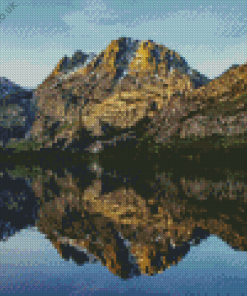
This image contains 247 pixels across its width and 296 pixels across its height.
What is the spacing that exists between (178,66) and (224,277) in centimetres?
18166

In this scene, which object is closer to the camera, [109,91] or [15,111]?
[15,111]

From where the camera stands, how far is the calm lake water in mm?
8359

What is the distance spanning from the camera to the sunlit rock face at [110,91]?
11750 centimetres

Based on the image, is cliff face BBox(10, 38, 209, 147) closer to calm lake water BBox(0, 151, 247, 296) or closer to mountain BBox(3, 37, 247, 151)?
mountain BBox(3, 37, 247, 151)

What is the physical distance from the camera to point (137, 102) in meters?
123

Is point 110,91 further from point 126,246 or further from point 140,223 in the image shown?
point 126,246

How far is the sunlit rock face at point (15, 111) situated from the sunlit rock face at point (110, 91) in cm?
436

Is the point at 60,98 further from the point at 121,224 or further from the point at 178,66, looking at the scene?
the point at 121,224

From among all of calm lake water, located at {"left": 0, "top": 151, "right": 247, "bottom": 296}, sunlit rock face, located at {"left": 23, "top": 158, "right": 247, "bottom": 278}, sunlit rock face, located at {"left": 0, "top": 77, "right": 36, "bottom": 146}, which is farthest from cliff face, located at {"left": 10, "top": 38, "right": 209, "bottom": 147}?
calm lake water, located at {"left": 0, "top": 151, "right": 247, "bottom": 296}

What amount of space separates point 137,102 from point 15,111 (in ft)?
184

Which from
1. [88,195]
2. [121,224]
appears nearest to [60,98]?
[88,195]

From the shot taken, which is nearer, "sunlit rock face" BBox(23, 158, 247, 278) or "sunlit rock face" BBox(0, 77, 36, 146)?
"sunlit rock face" BBox(23, 158, 247, 278)

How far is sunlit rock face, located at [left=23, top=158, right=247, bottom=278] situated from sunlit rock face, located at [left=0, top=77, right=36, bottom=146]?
4553 inches

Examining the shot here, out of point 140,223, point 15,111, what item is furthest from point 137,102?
point 140,223
